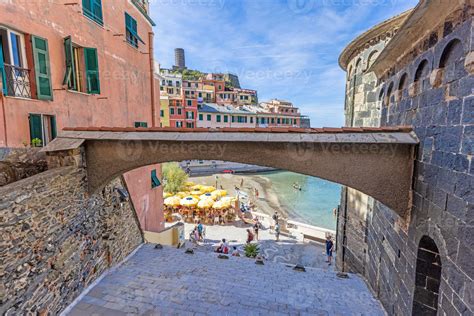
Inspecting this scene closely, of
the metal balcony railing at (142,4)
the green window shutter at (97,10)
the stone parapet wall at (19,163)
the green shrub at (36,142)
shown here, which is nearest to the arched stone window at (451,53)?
the stone parapet wall at (19,163)

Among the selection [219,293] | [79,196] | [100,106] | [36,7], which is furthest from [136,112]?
[219,293]

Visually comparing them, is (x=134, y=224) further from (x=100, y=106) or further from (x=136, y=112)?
(x=136, y=112)

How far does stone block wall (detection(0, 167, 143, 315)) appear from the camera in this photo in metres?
3.99

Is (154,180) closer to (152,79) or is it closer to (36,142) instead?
(152,79)

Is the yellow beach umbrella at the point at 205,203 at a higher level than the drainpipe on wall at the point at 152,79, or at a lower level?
lower

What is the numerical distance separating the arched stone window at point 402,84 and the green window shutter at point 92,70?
887 cm

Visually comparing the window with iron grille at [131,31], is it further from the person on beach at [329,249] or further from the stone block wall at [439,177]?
the person on beach at [329,249]

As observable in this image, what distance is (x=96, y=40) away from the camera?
26.9ft

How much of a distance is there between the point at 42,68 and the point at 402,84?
883cm

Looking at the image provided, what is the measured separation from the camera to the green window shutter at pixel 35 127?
6.10 metres

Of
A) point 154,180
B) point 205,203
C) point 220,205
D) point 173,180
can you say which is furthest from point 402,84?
point 173,180

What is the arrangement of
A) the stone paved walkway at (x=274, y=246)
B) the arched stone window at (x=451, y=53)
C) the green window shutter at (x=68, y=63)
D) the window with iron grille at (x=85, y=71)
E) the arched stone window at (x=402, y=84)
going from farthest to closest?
the stone paved walkway at (x=274, y=246) → the window with iron grille at (x=85, y=71) → the green window shutter at (x=68, y=63) → the arched stone window at (x=402, y=84) → the arched stone window at (x=451, y=53)

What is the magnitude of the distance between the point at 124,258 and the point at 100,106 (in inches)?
215

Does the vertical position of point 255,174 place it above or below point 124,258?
below
